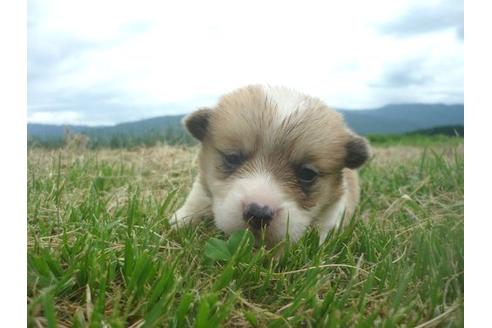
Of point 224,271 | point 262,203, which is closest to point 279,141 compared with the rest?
point 262,203

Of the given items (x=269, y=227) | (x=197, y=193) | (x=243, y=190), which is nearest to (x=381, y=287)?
(x=269, y=227)

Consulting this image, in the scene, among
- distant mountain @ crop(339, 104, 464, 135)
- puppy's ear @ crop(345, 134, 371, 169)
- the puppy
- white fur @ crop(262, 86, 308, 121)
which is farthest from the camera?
puppy's ear @ crop(345, 134, 371, 169)

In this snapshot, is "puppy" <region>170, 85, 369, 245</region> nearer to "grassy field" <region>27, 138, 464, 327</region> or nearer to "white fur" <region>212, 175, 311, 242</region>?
"white fur" <region>212, 175, 311, 242</region>

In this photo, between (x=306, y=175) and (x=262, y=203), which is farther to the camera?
(x=306, y=175)

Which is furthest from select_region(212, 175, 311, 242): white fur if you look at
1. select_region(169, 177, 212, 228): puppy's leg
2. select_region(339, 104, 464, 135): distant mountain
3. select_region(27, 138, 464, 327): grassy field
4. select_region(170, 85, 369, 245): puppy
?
select_region(339, 104, 464, 135): distant mountain

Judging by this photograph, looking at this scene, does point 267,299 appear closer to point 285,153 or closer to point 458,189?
point 285,153

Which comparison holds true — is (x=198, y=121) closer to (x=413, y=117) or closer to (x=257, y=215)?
(x=257, y=215)
